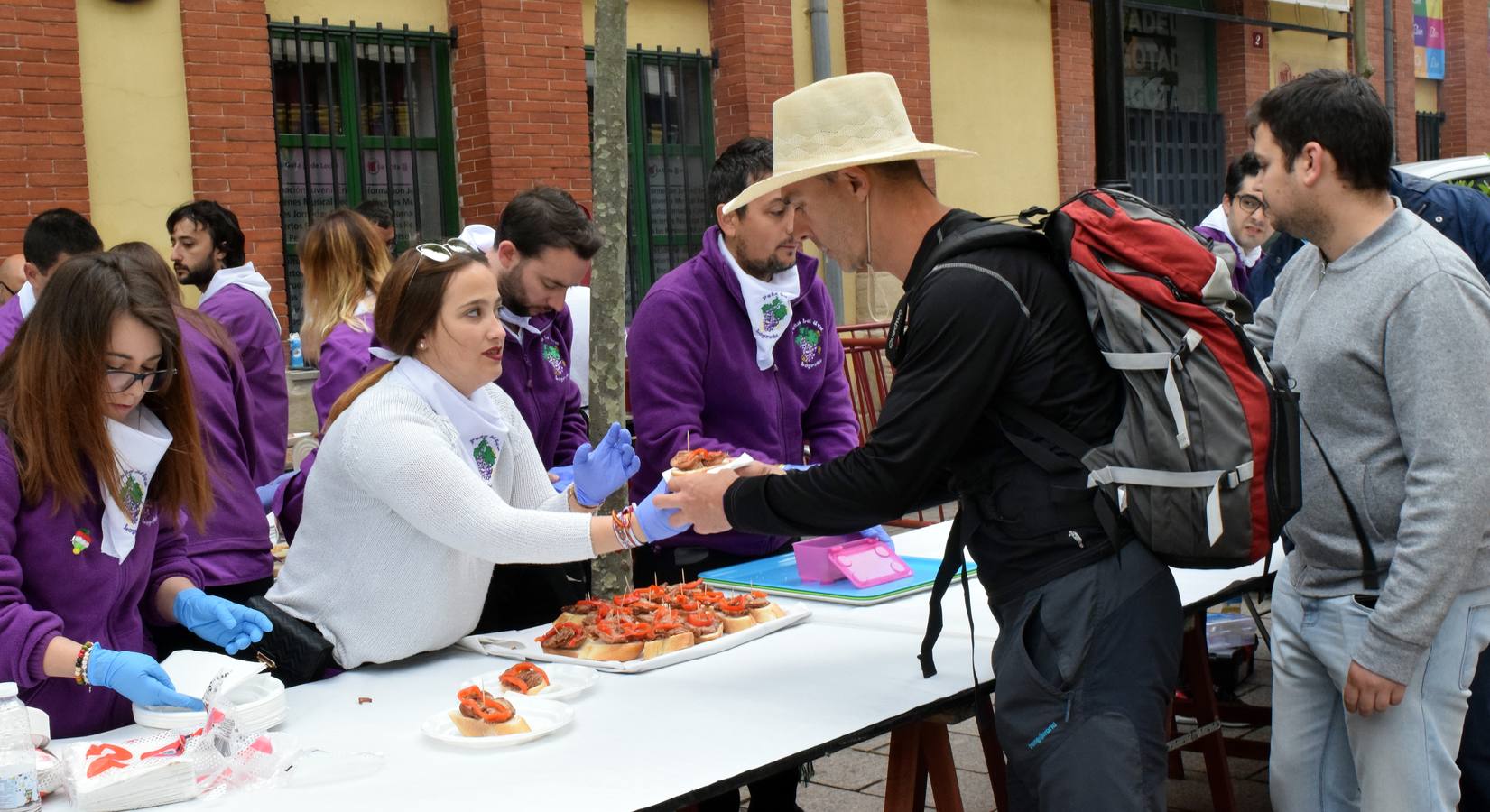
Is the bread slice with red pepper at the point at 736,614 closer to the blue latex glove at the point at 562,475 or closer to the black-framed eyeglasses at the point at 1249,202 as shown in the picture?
the blue latex glove at the point at 562,475

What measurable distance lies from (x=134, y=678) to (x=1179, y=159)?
15428mm

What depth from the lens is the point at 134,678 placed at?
2.75 metres

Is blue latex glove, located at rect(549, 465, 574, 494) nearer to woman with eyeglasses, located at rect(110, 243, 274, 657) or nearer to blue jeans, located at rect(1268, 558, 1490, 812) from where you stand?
woman with eyeglasses, located at rect(110, 243, 274, 657)

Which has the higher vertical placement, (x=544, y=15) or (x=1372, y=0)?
(x=1372, y=0)

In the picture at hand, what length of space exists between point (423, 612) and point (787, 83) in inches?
355

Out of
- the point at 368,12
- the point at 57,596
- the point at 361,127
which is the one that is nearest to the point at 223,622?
the point at 57,596

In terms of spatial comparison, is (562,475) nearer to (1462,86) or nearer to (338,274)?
(338,274)

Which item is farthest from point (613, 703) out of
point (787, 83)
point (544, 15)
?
point (787, 83)

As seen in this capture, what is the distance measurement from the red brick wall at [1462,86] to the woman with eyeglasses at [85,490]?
22.0 metres

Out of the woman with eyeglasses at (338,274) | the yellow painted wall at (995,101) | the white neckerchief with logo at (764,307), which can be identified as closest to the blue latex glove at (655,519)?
the white neckerchief with logo at (764,307)

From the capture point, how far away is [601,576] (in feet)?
15.8

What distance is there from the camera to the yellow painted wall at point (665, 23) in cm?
1089

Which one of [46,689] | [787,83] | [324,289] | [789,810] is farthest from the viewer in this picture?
[787,83]

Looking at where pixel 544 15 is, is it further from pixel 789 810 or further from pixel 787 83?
pixel 789 810
